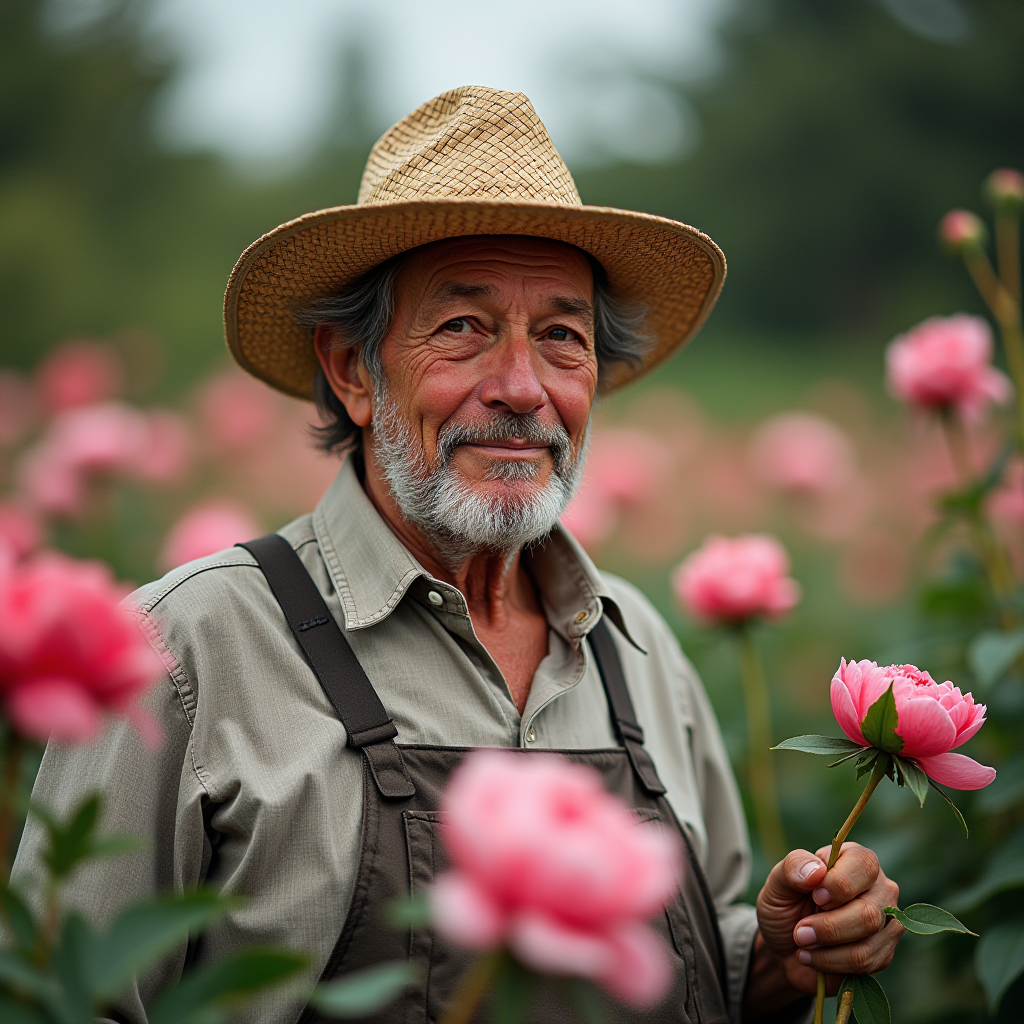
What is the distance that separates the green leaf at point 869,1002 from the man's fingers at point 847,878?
0.12m

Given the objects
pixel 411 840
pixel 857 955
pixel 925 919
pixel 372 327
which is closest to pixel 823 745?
pixel 925 919

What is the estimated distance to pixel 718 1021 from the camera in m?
1.93

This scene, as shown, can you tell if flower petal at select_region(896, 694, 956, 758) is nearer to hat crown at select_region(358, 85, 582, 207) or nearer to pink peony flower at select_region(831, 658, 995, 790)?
pink peony flower at select_region(831, 658, 995, 790)

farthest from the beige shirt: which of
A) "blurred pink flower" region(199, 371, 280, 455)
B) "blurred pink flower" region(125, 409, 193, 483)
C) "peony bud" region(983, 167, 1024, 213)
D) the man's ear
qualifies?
"blurred pink flower" region(199, 371, 280, 455)

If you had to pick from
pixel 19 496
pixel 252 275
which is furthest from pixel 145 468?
pixel 252 275

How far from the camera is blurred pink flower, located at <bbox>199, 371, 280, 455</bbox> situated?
5.39m

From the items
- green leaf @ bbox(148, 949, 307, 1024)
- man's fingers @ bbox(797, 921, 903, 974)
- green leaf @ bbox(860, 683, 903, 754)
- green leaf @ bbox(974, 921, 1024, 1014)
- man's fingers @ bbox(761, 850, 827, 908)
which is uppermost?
green leaf @ bbox(148, 949, 307, 1024)

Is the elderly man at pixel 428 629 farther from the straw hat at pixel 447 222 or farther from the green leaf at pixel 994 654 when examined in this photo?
the green leaf at pixel 994 654

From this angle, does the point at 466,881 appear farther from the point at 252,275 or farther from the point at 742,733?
the point at 742,733

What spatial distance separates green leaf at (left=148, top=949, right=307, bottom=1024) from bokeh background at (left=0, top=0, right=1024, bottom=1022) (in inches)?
A: 73.5

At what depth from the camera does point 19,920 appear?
90cm

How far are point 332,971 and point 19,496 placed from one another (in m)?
3.42

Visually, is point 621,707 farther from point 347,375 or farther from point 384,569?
point 347,375

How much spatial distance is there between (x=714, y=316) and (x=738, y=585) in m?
10.7
